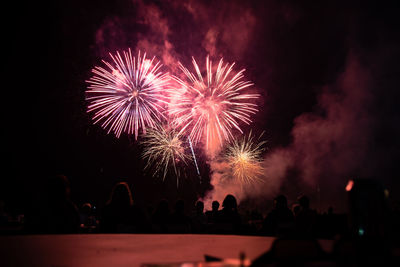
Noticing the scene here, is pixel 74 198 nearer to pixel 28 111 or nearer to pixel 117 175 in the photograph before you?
pixel 117 175

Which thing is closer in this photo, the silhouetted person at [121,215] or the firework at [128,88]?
the silhouetted person at [121,215]

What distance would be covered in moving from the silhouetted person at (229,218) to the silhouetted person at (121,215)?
1425mm

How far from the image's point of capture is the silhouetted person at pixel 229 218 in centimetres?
617

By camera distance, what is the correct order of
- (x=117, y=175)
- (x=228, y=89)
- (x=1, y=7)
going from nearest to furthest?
(x=228, y=89) → (x=1, y=7) → (x=117, y=175)

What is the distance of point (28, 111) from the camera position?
108ft

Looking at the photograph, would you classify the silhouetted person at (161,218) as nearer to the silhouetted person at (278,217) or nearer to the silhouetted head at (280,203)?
the silhouetted person at (278,217)

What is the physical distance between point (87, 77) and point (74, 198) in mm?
11959

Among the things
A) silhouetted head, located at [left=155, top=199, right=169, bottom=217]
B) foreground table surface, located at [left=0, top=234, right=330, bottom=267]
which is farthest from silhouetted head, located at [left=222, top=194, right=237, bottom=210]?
foreground table surface, located at [left=0, top=234, right=330, bottom=267]

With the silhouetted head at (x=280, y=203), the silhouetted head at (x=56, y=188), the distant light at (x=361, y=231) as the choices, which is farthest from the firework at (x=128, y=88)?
the distant light at (x=361, y=231)

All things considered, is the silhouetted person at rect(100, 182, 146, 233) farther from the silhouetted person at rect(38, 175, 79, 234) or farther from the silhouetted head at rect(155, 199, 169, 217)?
the silhouetted head at rect(155, 199, 169, 217)

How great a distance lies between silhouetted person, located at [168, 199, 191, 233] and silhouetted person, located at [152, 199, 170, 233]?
0.33 feet

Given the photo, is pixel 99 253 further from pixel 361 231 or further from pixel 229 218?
pixel 229 218

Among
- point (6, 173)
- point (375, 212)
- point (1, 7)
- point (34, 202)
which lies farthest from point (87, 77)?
point (375, 212)

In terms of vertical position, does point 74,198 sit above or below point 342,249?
above
